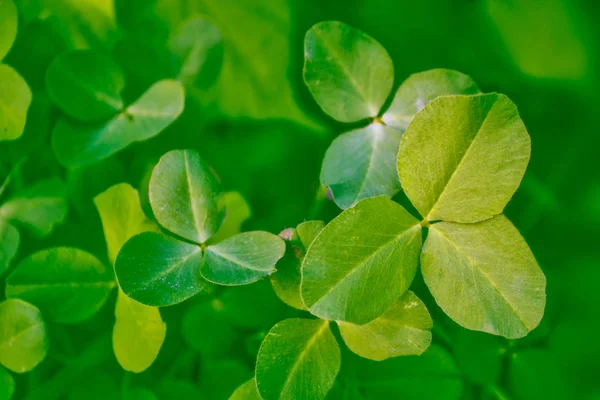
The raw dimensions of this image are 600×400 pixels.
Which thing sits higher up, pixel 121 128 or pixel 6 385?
pixel 121 128

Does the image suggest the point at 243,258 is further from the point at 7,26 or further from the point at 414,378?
the point at 7,26

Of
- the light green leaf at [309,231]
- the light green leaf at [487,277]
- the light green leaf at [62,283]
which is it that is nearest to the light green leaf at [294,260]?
the light green leaf at [309,231]

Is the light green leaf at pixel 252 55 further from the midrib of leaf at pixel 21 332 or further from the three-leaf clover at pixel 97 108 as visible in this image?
the midrib of leaf at pixel 21 332

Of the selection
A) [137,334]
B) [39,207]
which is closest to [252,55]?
[39,207]

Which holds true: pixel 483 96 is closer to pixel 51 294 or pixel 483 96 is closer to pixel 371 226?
pixel 371 226

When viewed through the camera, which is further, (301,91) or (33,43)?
(301,91)

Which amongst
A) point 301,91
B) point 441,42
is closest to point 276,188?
point 301,91

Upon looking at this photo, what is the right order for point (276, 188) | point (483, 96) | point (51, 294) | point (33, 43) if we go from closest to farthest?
1. point (483, 96)
2. point (51, 294)
3. point (33, 43)
4. point (276, 188)
